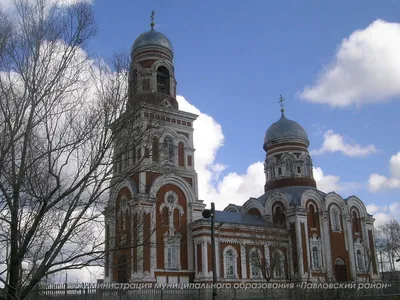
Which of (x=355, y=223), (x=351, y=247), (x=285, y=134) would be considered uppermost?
(x=285, y=134)

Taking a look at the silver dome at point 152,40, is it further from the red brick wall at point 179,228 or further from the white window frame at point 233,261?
the white window frame at point 233,261

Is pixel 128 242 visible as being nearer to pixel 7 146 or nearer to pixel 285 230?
pixel 7 146

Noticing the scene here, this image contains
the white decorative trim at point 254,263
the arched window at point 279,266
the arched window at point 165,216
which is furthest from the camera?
the arched window at point 279,266

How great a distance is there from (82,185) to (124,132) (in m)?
1.85

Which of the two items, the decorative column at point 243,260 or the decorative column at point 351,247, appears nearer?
the decorative column at point 243,260

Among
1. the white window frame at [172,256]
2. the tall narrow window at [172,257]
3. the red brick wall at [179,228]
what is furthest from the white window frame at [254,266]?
the tall narrow window at [172,257]

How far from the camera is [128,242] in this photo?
12.7m

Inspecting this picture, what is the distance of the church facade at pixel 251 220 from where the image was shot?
103 feet

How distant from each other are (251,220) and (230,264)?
6.33 m

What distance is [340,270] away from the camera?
40000 millimetres

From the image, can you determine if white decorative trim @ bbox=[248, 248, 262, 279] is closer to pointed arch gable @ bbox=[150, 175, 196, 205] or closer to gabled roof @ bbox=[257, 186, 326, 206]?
pointed arch gable @ bbox=[150, 175, 196, 205]

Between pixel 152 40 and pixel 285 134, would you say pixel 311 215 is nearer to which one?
pixel 285 134

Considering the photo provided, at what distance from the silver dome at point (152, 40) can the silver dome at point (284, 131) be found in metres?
14.8

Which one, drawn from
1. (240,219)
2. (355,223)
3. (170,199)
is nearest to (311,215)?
(355,223)
